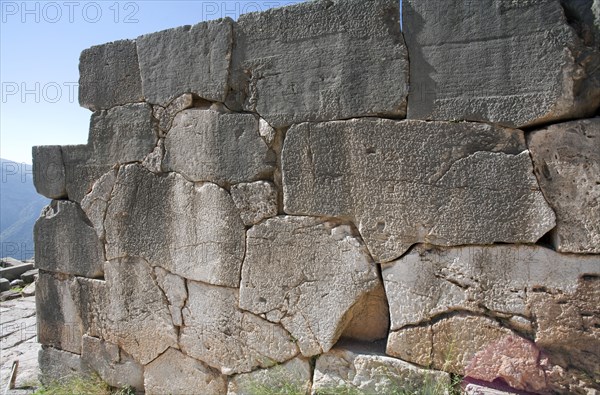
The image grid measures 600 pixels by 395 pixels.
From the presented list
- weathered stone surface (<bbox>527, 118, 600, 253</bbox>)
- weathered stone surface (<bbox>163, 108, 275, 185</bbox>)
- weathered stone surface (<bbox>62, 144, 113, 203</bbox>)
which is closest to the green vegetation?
weathered stone surface (<bbox>62, 144, 113, 203</bbox>)

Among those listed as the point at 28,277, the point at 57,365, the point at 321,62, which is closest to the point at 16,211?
the point at 28,277

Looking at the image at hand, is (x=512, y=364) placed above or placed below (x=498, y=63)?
below

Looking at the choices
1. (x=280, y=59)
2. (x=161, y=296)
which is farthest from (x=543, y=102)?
(x=161, y=296)

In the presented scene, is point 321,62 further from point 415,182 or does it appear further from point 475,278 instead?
point 475,278

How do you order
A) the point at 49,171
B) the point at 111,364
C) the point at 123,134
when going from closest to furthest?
the point at 123,134, the point at 111,364, the point at 49,171

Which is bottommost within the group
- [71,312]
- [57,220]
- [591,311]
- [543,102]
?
[71,312]

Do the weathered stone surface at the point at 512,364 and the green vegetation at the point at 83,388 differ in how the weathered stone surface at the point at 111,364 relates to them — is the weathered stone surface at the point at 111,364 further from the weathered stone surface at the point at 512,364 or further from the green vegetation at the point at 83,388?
the weathered stone surface at the point at 512,364

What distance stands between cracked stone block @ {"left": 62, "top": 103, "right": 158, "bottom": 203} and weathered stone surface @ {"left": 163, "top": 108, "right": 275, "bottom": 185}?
0.23 meters

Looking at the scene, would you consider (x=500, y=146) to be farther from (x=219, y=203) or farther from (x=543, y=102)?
(x=219, y=203)

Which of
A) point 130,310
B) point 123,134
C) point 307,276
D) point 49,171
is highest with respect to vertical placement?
point 123,134

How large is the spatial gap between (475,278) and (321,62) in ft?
4.49

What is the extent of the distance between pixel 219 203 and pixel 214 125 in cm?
48

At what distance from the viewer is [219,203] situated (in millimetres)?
2566

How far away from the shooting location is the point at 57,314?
10.7 ft
